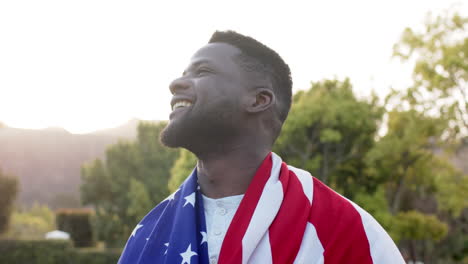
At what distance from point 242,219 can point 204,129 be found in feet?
1.51

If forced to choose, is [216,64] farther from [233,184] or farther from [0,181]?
[0,181]

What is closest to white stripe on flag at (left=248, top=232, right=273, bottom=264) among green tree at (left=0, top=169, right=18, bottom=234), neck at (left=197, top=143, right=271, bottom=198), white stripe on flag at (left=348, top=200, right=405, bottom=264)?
neck at (left=197, top=143, right=271, bottom=198)

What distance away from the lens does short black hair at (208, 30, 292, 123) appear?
110 inches

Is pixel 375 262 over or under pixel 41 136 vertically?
over

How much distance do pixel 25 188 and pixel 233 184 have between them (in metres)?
111

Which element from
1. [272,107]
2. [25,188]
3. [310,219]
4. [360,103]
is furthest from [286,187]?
[25,188]

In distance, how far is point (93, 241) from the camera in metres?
43.6

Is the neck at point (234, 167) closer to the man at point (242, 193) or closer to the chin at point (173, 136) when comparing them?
the man at point (242, 193)

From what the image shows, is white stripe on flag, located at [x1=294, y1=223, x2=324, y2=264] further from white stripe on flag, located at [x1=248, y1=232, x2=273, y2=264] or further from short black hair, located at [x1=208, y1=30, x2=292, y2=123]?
short black hair, located at [x1=208, y1=30, x2=292, y2=123]

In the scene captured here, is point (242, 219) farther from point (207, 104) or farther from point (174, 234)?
point (207, 104)

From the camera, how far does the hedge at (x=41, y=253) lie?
23078 mm

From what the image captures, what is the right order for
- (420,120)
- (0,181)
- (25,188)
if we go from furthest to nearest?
1. (25,188)
2. (0,181)
3. (420,120)

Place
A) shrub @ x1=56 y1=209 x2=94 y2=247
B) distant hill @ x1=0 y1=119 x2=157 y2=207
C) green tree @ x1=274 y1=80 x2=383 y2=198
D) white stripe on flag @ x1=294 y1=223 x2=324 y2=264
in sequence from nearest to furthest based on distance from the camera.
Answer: white stripe on flag @ x1=294 y1=223 x2=324 y2=264, green tree @ x1=274 y1=80 x2=383 y2=198, shrub @ x1=56 y1=209 x2=94 y2=247, distant hill @ x1=0 y1=119 x2=157 y2=207

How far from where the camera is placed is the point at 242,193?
2707 millimetres
